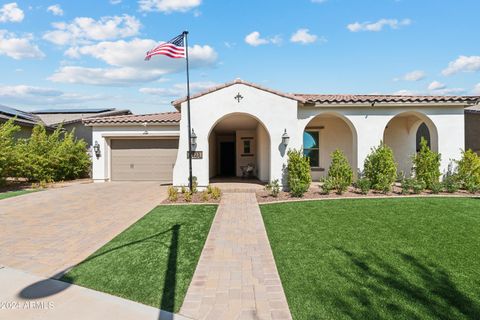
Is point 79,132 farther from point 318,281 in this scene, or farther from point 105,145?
A: point 318,281

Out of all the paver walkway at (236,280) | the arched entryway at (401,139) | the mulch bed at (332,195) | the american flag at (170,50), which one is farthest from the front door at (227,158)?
the paver walkway at (236,280)

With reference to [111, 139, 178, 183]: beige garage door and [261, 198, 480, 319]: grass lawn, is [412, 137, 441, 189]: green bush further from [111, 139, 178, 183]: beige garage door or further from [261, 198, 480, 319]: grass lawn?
[111, 139, 178, 183]: beige garage door

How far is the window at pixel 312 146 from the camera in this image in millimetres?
14992

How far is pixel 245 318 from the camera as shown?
3398mm

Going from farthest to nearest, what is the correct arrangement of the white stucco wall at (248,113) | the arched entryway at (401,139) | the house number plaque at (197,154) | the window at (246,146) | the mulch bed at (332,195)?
the window at (246,146) < the arched entryway at (401,139) < the house number plaque at (197,154) < the white stucco wall at (248,113) < the mulch bed at (332,195)

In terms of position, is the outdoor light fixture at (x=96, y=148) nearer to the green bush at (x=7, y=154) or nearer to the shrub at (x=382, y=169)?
the green bush at (x=7, y=154)

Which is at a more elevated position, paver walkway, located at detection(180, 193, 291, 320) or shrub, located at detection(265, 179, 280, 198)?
shrub, located at detection(265, 179, 280, 198)

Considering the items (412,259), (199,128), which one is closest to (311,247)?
(412,259)

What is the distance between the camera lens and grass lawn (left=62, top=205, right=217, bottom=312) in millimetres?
4035

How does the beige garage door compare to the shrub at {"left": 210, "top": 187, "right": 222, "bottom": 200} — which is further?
the beige garage door

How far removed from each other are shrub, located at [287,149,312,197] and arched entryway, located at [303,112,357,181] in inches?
137

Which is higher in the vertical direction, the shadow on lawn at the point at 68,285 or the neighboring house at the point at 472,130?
the neighboring house at the point at 472,130

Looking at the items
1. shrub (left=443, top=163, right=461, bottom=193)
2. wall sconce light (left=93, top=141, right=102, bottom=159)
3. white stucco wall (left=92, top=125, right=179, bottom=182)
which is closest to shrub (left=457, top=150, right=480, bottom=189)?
shrub (left=443, top=163, right=461, bottom=193)

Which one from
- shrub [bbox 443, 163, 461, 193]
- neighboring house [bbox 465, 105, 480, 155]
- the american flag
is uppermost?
the american flag
